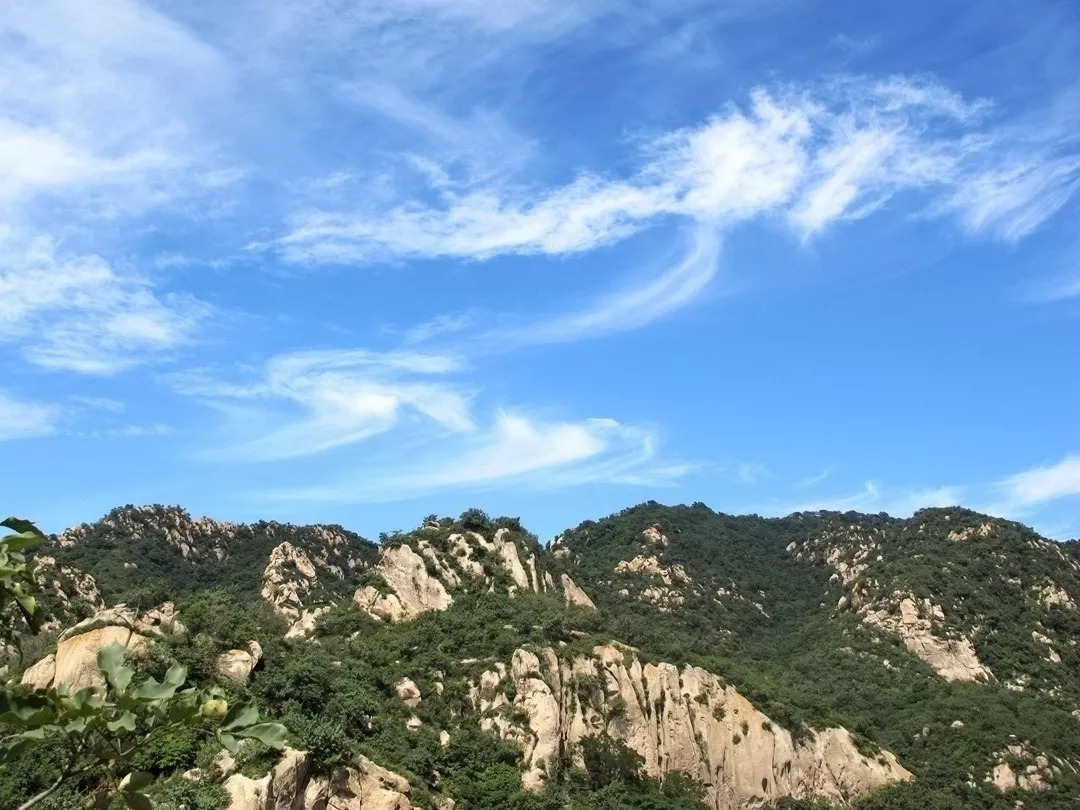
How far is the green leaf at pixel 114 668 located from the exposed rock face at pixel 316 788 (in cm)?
2260

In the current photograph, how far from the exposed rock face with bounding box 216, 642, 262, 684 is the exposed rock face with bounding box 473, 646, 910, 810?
1240cm

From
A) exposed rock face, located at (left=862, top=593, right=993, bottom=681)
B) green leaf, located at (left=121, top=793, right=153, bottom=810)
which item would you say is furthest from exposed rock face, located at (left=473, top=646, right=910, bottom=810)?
green leaf, located at (left=121, top=793, right=153, bottom=810)

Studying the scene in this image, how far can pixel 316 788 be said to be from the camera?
25.9m

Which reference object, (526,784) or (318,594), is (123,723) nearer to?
(526,784)

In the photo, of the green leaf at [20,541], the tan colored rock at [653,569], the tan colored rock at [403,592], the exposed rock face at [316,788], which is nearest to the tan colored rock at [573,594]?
the tan colored rock at [403,592]

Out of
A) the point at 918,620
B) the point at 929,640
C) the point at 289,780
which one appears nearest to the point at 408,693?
the point at 289,780

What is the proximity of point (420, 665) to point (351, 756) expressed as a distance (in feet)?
44.1

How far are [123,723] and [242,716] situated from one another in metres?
0.43

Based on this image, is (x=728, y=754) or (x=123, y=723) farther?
(x=728, y=754)

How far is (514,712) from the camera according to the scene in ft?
131

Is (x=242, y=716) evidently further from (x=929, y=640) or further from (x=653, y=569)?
(x=653, y=569)

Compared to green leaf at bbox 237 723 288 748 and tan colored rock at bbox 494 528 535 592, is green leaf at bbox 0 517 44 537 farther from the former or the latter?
tan colored rock at bbox 494 528 535 592

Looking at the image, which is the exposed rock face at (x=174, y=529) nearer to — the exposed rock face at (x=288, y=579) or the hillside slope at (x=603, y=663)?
the hillside slope at (x=603, y=663)

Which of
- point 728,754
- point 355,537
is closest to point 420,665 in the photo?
point 728,754
